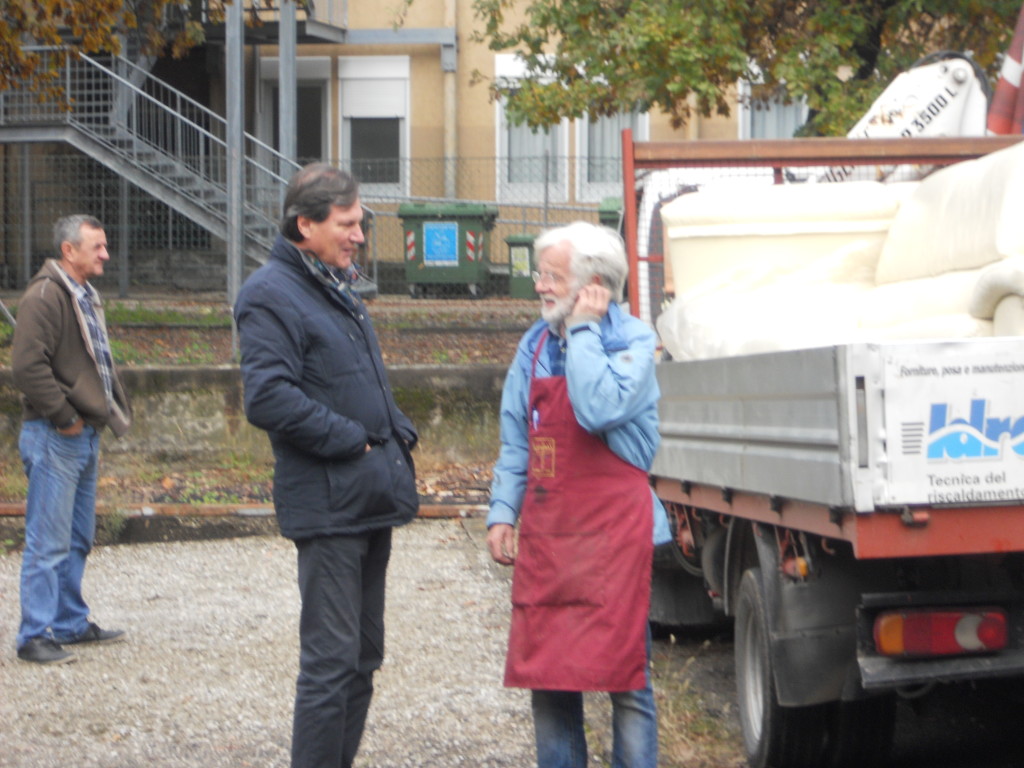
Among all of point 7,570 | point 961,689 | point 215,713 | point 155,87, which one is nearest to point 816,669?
point 961,689

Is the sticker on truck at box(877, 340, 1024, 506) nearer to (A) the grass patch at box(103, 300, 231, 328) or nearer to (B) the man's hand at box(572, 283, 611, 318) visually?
(B) the man's hand at box(572, 283, 611, 318)

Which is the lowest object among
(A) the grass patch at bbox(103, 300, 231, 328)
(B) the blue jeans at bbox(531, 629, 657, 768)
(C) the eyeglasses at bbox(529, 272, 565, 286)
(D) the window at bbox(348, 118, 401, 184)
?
(B) the blue jeans at bbox(531, 629, 657, 768)

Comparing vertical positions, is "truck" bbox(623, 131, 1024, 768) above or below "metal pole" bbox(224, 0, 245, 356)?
below

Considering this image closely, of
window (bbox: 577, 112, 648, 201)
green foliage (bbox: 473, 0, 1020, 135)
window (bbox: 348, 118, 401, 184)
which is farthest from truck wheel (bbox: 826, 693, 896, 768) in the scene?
window (bbox: 348, 118, 401, 184)

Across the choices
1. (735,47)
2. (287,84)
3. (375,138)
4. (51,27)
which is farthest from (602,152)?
(51,27)

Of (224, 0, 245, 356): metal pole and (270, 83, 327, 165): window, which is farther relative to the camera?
(270, 83, 327, 165): window

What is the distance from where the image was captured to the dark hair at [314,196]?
3.93 meters

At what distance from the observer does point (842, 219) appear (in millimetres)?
6148

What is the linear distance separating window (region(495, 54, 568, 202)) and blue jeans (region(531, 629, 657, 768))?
13.5 metres

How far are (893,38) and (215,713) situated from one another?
30.7ft

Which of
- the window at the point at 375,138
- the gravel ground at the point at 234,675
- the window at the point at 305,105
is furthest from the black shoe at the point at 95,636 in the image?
the window at the point at 375,138

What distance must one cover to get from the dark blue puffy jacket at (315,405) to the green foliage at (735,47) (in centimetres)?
755

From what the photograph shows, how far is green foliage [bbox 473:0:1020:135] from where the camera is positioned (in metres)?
11.1

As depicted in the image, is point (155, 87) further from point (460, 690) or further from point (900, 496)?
point (900, 496)
